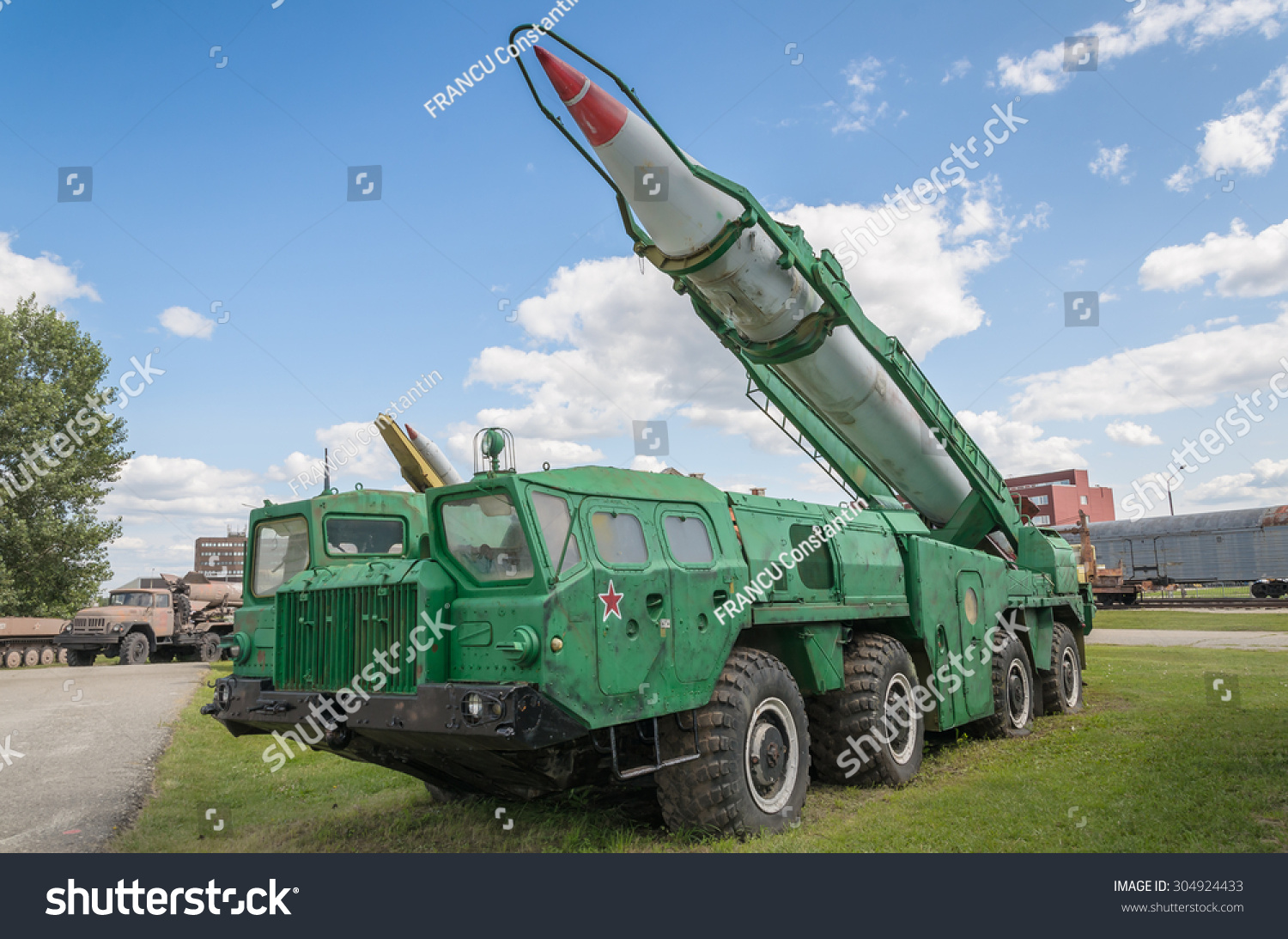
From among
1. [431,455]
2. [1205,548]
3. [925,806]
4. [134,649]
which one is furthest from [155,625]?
[1205,548]

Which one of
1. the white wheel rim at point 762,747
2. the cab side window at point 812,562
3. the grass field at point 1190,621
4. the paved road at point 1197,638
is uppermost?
the cab side window at point 812,562

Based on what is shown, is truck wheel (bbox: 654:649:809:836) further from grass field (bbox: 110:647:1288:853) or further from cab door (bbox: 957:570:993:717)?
cab door (bbox: 957:570:993:717)

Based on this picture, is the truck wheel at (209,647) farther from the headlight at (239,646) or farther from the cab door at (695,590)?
the cab door at (695,590)

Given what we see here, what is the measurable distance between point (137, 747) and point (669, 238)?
27.1ft

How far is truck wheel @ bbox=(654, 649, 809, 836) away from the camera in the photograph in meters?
5.42

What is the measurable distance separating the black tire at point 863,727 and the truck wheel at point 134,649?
75.6 ft

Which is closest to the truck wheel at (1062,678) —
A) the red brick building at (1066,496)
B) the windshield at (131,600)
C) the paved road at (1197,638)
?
the paved road at (1197,638)

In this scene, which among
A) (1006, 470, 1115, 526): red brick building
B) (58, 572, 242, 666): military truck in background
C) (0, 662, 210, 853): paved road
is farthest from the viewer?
(1006, 470, 1115, 526): red brick building

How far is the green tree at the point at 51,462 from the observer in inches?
1004

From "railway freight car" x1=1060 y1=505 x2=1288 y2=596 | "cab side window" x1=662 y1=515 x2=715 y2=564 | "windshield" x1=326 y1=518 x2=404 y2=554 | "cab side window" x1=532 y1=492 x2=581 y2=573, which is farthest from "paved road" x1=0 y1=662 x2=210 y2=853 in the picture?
"railway freight car" x1=1060 y1=505 x2=1288 y2=596

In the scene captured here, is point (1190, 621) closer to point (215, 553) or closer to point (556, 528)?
point (556, 528)

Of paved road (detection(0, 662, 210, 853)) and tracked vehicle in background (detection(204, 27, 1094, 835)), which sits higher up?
tracked vehicle in background (detection(204, 27, 1094, 835))

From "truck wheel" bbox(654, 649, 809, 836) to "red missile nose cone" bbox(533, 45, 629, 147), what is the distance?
440 centimetres
